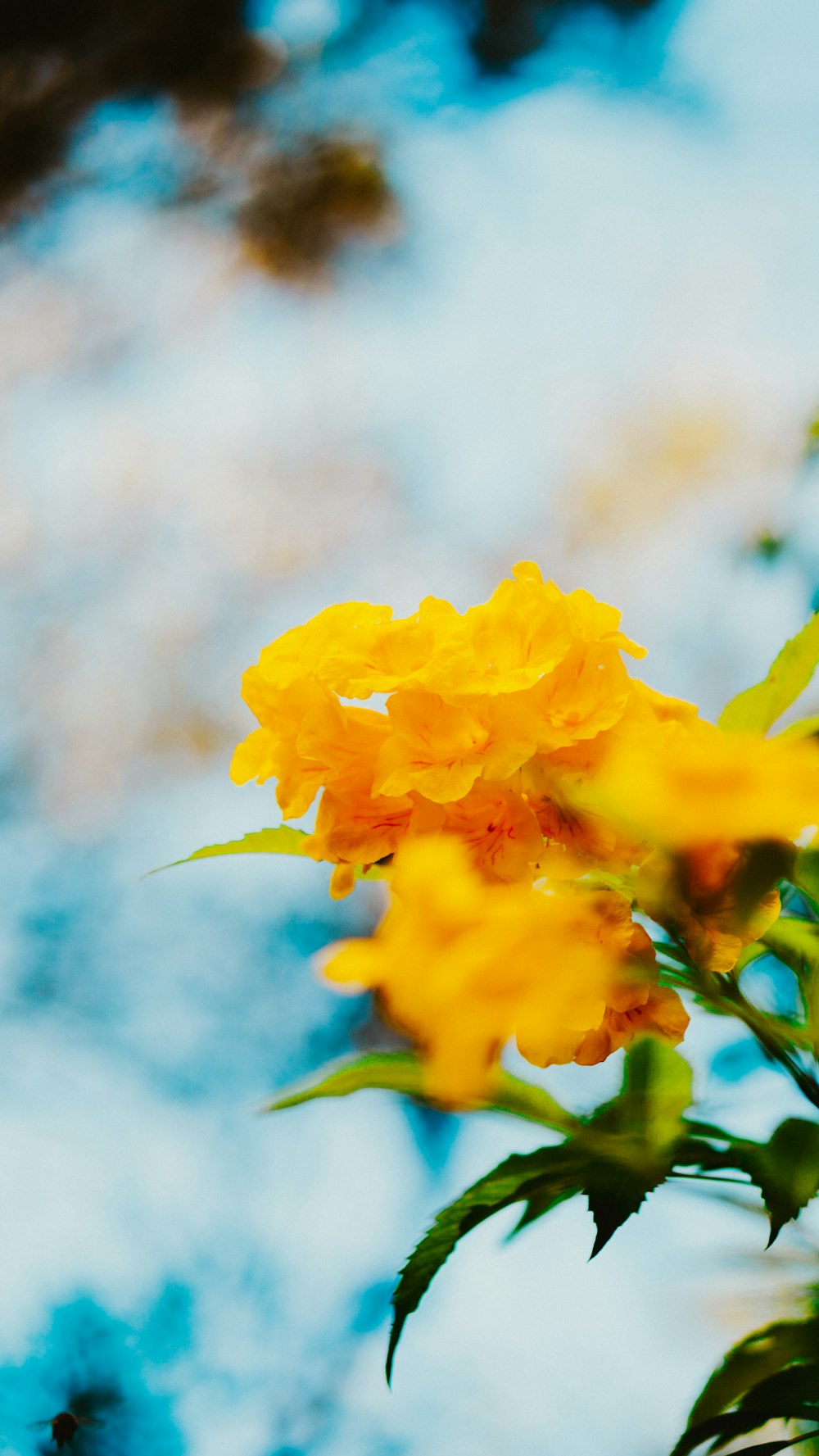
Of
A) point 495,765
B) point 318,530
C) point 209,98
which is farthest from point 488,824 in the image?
point 209,98

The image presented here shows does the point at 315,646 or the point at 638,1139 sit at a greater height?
the point at 315,646

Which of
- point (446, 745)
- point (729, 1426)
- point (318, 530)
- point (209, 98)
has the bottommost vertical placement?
point (729, 1426)

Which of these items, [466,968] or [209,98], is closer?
[466,968]

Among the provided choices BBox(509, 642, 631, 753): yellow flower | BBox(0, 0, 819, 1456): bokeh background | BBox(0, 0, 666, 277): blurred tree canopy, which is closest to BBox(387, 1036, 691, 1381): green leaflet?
BBox(509, 642, 631, 753): yellow flower

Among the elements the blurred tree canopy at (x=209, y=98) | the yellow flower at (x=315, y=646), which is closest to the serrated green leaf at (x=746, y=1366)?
the yellow flower at (x=315, y=646)

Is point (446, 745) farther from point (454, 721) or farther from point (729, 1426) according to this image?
point (729, 1426)

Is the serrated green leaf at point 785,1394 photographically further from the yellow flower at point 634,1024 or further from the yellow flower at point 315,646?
the yellow flower at point 315,646
